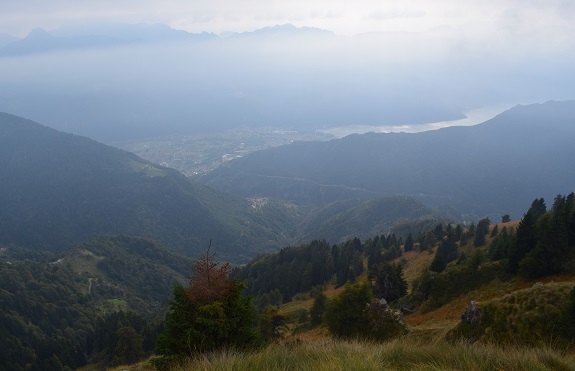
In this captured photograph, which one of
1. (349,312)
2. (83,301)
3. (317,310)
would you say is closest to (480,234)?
(317,310)

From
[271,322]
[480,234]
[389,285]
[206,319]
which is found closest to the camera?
[206,319]

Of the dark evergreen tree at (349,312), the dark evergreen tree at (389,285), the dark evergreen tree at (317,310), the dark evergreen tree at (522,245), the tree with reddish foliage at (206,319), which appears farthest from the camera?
the dark evergreen tree at (389,285)

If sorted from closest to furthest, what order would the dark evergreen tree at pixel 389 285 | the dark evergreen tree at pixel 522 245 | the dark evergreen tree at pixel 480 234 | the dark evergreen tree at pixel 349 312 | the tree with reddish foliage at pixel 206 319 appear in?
the tree with reddish foliage at pixel 206 319, the dark evergreen tree at pixel 349 312, the dark evergreen tree at pixel 522 245, the dark evergreen tree at pixel 389 285, the dark evergreen tree at pixel 480 234

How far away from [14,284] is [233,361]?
140388mm

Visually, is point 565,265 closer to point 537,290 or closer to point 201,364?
point 537,290

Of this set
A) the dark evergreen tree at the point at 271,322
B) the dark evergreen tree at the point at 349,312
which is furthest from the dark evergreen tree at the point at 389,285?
the dark evergreen tree at the point at 349,312

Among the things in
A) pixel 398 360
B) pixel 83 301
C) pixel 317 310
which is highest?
pixel 398 360

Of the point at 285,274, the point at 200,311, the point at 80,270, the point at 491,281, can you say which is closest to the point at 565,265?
the point at 491,281

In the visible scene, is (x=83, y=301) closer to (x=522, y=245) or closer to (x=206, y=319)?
(x=522, y=245)

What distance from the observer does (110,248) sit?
576ft

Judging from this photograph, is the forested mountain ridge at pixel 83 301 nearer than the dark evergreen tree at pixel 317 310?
No

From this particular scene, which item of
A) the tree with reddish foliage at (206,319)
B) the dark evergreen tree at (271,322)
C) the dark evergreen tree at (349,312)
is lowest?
the dark evergreen tree at (271,322)

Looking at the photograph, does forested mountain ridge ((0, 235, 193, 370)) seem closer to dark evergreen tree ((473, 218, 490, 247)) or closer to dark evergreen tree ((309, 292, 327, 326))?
dark evergreen tree ((309, 292, 327, 326))

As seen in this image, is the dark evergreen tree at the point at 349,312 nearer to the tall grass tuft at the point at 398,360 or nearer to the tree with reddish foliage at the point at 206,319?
the tree with reddish foliage at the point at 206,319
